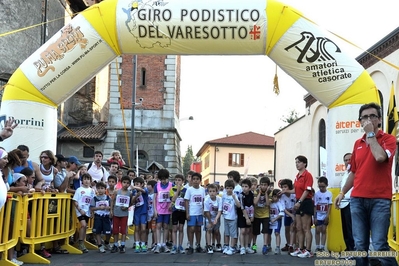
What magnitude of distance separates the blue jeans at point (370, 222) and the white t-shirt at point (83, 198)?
658 cm

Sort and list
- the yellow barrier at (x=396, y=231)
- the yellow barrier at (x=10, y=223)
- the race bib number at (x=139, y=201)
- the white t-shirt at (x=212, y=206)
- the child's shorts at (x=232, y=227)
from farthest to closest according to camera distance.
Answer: the race bib number at (x=139, y=201) → the white t-shirt at (x=212, y=206) → the child's shorts at (x=232, y=227) → the yellow barrier at (x=10, y=223) → the yellow barrier at (x=396, y=231)

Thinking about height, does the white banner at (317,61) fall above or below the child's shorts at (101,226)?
above

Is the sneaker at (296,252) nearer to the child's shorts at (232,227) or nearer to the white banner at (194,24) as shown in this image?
the child's shorts at (232,227)

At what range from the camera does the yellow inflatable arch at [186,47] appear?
33.3 ft

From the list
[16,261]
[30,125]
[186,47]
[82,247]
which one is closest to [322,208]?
[186,47]

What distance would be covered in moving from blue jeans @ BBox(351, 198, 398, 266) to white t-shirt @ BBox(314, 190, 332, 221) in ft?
15.8

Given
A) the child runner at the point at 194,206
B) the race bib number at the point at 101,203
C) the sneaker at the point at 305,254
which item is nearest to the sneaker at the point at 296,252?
the sneaker at the point at 305,254

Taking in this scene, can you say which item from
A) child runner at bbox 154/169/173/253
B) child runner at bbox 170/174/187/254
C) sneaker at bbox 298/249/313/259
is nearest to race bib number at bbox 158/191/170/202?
child runner at bbox 154/169/173/253

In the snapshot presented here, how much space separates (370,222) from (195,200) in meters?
5.55

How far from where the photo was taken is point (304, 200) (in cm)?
1028

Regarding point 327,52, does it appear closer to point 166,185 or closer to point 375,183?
point 166,185

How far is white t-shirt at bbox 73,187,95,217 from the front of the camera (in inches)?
424

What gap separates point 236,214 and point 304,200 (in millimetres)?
1435

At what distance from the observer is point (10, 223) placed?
27.3ft
